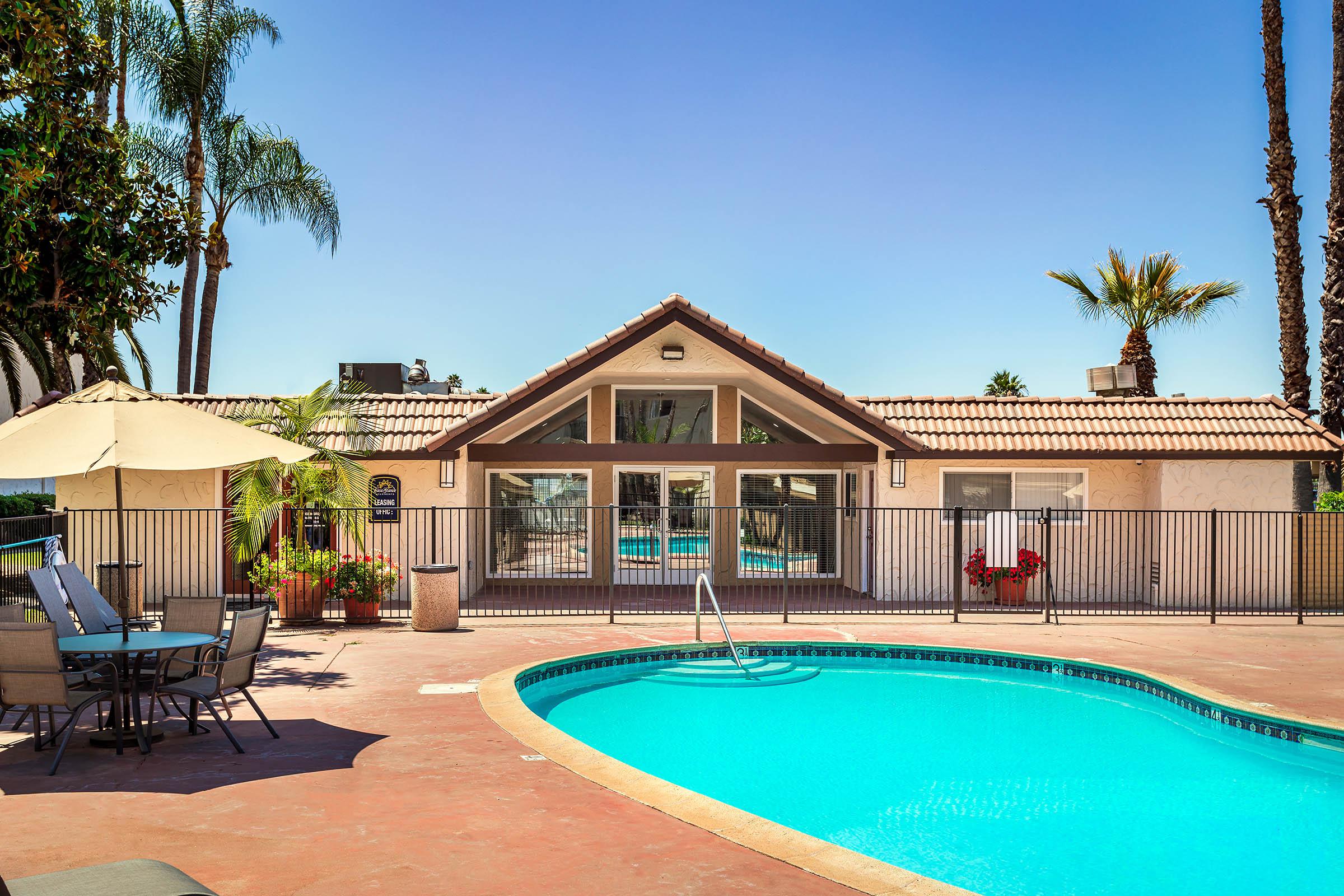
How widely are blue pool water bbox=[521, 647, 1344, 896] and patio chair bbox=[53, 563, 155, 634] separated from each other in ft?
13.3

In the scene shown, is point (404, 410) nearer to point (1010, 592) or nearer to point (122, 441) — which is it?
point (122, 441)

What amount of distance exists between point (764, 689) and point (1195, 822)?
16.2 ft

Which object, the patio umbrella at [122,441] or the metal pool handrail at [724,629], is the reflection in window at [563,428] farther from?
the patio umbrella at [122,441]

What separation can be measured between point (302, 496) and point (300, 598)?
1.53 m

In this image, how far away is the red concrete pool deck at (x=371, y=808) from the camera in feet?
15.5

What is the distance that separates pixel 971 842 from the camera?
21.5ft

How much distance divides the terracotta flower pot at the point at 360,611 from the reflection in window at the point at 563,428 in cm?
518

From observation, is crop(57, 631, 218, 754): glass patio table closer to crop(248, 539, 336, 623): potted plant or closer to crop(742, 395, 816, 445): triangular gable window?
crop(248, 539, 336, 623): potted plant

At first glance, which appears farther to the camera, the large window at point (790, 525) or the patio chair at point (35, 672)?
the large window at point (790, 525)

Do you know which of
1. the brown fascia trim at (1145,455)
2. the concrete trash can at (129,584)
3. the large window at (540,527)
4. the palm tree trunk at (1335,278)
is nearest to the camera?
the concrete trash can at (129,584)

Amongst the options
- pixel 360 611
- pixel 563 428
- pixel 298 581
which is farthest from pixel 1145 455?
pixel 298 581

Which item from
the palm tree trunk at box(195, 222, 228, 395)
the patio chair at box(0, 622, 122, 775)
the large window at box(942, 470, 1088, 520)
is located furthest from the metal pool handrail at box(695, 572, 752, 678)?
the palm tree trunk at box(195, 222, 228, 395)

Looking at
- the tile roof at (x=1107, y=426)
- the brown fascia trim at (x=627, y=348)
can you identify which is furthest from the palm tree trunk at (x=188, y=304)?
the tile roof at (x=1107, y=426)

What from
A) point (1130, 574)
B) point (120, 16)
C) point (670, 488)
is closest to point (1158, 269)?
point (1130, 574)
